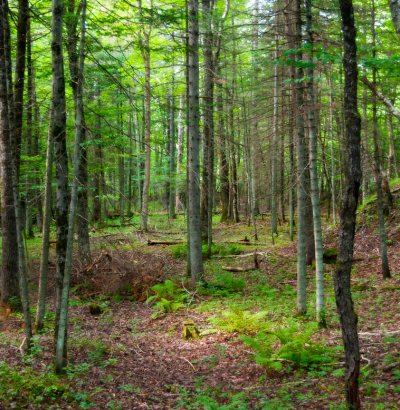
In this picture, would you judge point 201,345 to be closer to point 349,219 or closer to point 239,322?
point 239,322

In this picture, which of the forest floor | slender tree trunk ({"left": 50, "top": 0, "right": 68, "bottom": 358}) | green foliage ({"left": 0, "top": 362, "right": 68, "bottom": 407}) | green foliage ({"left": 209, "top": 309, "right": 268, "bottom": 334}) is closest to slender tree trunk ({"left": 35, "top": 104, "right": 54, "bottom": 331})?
the forest floor

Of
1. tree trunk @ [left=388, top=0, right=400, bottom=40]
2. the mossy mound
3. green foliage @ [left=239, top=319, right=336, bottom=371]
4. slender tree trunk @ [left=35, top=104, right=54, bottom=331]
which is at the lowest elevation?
the mossy mound

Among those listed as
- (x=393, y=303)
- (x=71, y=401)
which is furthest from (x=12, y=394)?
(x=393, y=303)

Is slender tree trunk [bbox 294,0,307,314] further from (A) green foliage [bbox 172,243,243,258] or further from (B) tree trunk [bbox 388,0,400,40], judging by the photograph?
(A) green foliage [bbox 172,243,243,258]

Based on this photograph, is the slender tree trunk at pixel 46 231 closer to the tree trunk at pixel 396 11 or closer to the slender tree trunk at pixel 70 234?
the slender tree trunk at pixel 70 234

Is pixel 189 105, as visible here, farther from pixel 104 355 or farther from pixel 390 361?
pixel 390 361

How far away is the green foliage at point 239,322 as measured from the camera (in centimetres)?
675

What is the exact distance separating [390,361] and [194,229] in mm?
6207

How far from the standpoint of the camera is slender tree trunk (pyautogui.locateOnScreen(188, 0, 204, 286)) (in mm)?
9648

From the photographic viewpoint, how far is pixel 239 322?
272 inches

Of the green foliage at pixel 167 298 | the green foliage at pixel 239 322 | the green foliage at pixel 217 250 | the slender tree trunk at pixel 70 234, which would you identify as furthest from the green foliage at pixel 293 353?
the green foliage at pixel 217 250

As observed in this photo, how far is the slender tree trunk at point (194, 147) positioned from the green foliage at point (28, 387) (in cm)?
573

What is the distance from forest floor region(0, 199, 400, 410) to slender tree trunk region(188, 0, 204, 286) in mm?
938

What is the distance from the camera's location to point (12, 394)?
13.2 feet
